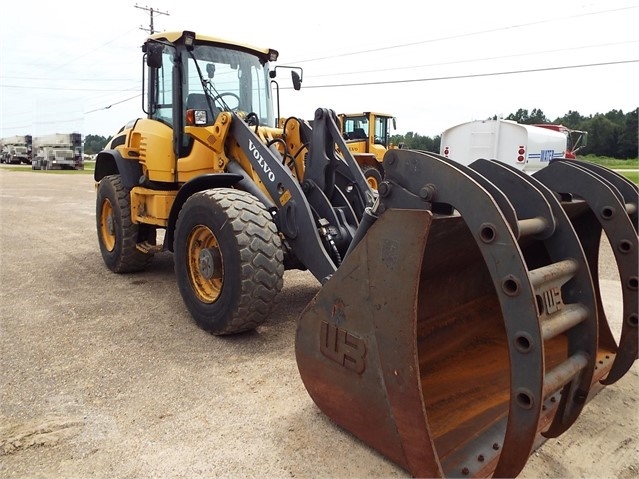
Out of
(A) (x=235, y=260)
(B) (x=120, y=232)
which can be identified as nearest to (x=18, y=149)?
(B) (x=120, y=232)

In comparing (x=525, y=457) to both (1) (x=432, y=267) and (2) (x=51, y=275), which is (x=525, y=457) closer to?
(1) (x=432, y=267)

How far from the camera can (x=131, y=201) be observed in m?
5.59

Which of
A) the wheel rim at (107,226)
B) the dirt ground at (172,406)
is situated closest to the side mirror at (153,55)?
the wheel rim at (107,226)

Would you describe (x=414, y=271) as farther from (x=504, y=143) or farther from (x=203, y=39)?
(x=504, y=143)

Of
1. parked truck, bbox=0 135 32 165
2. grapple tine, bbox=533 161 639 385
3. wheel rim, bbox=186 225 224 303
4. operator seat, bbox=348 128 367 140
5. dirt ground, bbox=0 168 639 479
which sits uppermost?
parked truck, bbox=0 135 32 165

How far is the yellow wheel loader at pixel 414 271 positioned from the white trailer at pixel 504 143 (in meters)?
11.4

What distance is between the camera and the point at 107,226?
613cm

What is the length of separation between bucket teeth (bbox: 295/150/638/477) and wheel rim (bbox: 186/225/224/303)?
150 centimetres

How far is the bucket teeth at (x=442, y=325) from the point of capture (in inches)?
Answer: 67.3

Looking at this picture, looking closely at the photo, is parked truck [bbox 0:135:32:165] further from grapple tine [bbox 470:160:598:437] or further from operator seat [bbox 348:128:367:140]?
grapple tine [bbox 470:160:598:437]

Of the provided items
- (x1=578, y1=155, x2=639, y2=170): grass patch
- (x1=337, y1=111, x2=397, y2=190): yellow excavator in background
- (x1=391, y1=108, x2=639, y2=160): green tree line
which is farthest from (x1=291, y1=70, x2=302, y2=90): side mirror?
(x1=391, y1=108, x2=639, y2=160): green tree line

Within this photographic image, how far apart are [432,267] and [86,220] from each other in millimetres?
9756

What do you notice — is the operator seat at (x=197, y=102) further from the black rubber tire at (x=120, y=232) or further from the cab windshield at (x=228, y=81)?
the black rubber tire at (x=120, y=232)

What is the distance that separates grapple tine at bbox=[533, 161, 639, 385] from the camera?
2.38 metres
